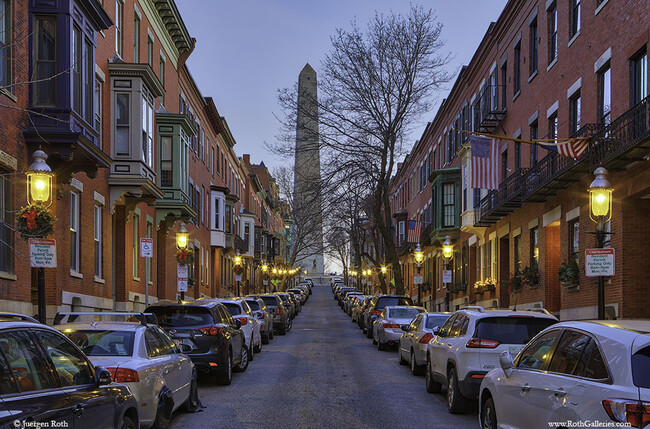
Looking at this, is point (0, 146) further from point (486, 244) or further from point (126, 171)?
point (486, 244)

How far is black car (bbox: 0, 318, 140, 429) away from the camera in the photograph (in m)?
5.05

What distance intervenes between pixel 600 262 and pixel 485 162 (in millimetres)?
9223

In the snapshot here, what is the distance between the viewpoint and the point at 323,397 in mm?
13672

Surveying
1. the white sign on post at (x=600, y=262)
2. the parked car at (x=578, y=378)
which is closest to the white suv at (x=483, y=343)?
the white sign on post at (x=600, y=262)

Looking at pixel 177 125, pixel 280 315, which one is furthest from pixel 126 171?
pixel 280 315

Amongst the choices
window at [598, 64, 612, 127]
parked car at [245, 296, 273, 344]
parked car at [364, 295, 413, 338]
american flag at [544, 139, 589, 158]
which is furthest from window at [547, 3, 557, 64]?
parked car at [245, 296, 273, 344]

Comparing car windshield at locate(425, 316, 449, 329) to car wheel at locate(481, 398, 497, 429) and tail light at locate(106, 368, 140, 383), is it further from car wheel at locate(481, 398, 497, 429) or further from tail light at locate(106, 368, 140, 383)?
tail light at locate(106, 368, 140, 383)

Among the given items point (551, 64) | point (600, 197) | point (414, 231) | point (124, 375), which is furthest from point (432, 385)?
point (414, 231)

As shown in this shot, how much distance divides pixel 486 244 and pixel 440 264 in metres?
13.5

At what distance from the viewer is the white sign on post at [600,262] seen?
13781mm

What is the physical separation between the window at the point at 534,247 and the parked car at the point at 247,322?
9.85 meters

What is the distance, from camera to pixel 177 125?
31094mm

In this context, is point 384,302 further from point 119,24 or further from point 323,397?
point 323,397

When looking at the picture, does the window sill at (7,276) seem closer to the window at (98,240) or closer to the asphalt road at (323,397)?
the asphalt road at (323,397)
